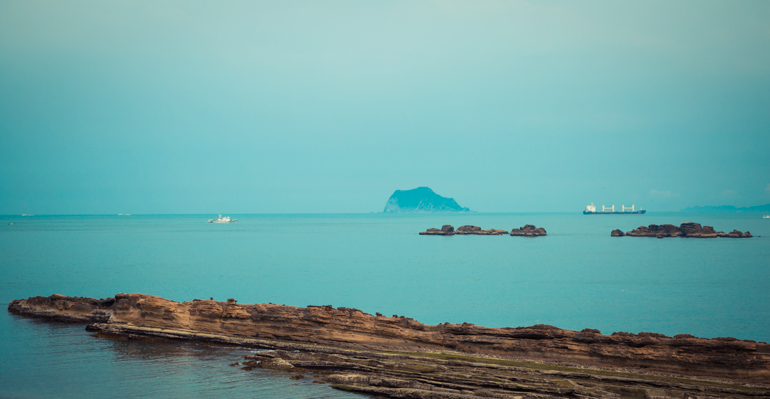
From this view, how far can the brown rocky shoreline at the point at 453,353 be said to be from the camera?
40.8 feet

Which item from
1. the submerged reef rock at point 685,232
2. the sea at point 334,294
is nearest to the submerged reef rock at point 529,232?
the submerged reef rock at point 685,232

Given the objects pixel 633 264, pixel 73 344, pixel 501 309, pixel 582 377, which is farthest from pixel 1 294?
pixel 633 264

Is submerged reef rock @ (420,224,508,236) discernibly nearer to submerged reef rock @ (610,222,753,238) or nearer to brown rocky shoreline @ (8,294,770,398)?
submerged reef rock @ (610,222,753,238)

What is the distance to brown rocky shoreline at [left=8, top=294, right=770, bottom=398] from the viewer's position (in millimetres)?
12422

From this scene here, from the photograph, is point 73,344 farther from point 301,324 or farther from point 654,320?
point 654,320

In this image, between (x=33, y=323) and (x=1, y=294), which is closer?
(x=33, y=323)

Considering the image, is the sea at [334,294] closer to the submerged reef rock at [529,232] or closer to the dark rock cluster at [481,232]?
the submerged reef rock at [529,232]

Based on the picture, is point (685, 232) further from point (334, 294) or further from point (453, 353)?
point (453, 353)

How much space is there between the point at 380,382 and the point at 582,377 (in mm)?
5540

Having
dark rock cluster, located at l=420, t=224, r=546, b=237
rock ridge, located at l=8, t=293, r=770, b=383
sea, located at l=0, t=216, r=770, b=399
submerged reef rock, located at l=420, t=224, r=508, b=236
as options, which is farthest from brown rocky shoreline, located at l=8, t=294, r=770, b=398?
submerged reef rock, located at l=420, t=224, r=508, b=236

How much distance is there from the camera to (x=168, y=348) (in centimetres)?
1752

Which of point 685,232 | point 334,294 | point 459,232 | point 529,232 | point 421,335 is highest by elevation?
point 685,232

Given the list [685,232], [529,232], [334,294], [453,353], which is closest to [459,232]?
[529,232]

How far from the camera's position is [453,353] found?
51.2ft
